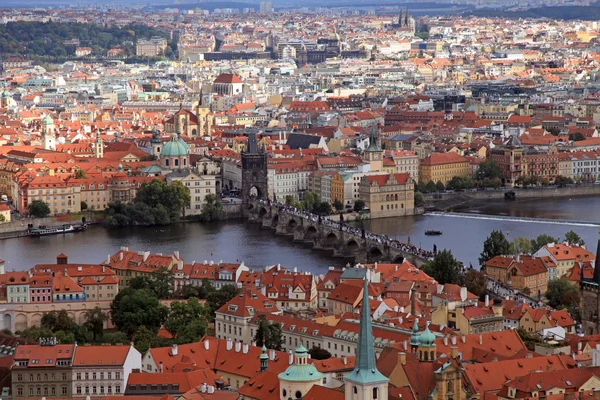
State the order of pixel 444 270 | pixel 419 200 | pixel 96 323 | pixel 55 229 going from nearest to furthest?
pixel 96 323 < pixel 444 270 < pixel 55 229 < pixel 419 200

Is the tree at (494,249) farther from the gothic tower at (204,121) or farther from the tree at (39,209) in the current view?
the gothic tower at (204,121)

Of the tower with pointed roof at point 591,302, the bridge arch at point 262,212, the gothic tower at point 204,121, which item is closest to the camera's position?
the tower with pointed roof at point 591,302

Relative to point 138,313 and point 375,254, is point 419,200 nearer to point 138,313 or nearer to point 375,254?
point 375,254

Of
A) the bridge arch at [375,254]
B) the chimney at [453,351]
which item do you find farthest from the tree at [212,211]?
the chimney at [453,351]

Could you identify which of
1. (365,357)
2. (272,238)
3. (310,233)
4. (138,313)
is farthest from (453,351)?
(310,233)

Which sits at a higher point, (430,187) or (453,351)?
(453,351)

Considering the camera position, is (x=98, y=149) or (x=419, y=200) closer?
(x=419, y=200)
